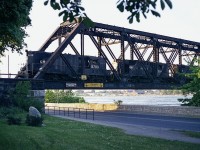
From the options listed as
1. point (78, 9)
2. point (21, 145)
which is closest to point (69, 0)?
point (78, 9)

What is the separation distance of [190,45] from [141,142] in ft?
161

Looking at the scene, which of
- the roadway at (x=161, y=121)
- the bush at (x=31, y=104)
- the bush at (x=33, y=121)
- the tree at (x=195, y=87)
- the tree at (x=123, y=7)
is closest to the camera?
the tree at (x=123, y=7)


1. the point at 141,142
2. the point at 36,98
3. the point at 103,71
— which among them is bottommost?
the point at 141,142

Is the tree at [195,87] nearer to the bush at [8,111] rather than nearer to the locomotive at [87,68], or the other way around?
the locomotive at [87,68]

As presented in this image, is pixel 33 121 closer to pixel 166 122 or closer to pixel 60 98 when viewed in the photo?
pixel 166 122

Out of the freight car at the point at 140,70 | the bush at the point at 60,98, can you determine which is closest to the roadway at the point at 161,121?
the freight car at the point at 140,70

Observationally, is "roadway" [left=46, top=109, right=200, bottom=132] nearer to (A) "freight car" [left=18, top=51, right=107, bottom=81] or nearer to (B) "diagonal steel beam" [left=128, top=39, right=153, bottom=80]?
(A) "freight car" [left=18, top=51, right=107, bottom=81]

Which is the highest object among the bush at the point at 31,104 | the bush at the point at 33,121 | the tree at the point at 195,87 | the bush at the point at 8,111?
the tree at the point at 195,87

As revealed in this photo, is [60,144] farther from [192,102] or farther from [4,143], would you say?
[192,102]

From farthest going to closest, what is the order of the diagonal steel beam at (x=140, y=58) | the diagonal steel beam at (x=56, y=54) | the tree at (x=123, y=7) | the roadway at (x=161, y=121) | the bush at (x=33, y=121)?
1. the diagonal steel beam at (x=140, y=58)
2. the diagonal steel beam at (x=56, y=54)
3. the roadway at (x=161, y=121)
4. the bush at (x=33, y=121)
5. the tree at (x=123, y=7)

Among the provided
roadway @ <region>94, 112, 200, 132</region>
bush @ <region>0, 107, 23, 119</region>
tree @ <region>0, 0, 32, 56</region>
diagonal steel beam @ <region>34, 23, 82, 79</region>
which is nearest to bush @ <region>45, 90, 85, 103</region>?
diagonal steel beam @ <region>34, 23, 82, 79</region>

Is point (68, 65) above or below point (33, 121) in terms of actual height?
above

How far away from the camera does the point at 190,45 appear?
62.2 metres

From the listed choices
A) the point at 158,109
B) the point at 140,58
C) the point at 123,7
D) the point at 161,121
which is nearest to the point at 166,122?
the point at 161,121
